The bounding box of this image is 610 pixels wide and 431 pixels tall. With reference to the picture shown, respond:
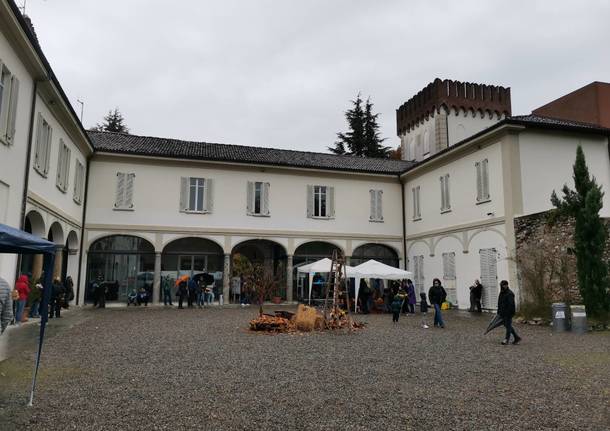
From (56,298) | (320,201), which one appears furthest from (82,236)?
(320,201)

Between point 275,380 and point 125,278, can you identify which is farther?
point 125,278

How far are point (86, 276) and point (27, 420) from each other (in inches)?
712

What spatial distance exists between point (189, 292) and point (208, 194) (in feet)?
15.6

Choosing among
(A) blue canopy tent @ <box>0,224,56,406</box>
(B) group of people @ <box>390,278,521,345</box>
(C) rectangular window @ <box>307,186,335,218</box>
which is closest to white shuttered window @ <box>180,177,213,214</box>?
(C) rectangular window @ <box>307,186,335,218</box>

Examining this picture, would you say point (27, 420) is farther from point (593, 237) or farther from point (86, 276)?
point (86, 276)

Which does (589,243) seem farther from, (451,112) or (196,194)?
(451,112)

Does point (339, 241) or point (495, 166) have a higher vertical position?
point (495, 166)

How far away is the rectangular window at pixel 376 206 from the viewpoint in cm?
2500

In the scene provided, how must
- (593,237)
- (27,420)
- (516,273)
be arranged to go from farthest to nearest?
1. (516,273)
2. (593,237)
3. (27,420)

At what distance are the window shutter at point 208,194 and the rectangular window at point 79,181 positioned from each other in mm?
5180

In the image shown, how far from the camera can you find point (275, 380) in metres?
6.61

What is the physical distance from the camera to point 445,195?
845 inches

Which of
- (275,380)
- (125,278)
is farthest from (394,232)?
(275,380)

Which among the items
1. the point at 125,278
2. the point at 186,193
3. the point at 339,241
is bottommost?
the point at 125,278
